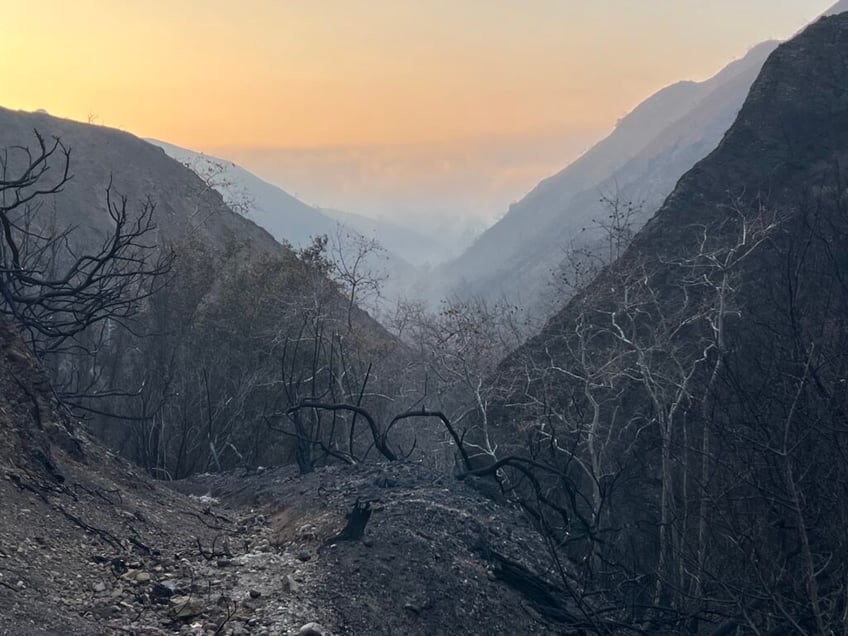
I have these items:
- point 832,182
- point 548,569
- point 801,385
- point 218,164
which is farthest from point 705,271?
→ point 218,164

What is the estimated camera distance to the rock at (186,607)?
5.52 metres

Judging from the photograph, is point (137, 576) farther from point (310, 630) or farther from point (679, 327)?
point (679, 327)

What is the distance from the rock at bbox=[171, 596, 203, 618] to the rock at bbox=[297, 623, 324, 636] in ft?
2.63

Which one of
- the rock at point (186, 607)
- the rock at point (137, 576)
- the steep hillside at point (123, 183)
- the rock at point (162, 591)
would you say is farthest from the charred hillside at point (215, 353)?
the steep hillside at point (123, 183)

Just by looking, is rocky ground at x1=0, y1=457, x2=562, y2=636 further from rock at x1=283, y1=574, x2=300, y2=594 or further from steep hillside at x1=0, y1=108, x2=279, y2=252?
steep hillside at x1=0, y1=108, x2=279, y2=252

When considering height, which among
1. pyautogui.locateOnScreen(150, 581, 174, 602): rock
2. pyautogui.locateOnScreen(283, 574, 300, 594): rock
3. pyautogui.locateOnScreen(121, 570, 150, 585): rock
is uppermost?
pyautogui.locateOnScreen(121, 570, 150, 585): rock

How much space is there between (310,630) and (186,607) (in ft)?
3.22

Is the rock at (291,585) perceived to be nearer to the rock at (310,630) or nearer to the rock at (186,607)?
the rock at (310,630)

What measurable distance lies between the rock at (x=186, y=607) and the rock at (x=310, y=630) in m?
0.80

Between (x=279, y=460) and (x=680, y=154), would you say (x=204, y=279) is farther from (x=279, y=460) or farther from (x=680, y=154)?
(x=680, y=154)

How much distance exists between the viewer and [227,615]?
559 cm

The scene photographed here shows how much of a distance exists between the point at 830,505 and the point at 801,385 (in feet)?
4.15

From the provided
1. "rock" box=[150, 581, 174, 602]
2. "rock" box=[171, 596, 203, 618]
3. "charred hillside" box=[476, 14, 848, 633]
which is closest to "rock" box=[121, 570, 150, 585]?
"rock" box=[150, 581, 174, 602]

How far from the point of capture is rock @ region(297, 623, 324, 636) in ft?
18.0
